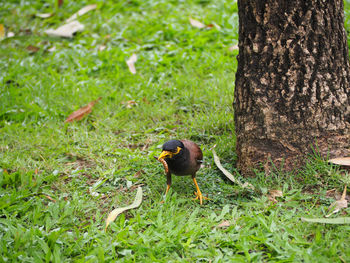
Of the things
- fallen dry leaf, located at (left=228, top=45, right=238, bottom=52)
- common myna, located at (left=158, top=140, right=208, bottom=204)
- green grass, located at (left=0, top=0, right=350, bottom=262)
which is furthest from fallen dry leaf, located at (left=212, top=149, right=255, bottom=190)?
fallen dry leaf, located at (left=228, top=45, right=238, bottom=52)

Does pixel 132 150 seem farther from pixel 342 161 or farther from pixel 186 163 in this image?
pixel 342 161

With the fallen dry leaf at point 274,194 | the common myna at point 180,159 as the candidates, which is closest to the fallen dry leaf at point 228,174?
the fallen dry leaf at point 274,194

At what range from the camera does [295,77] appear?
141 inches

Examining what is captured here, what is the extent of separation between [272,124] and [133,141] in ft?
5.99

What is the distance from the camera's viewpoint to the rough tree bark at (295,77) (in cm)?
349

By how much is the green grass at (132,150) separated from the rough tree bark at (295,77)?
26 cm

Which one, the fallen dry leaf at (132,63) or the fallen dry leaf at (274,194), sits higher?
the fallen dry leaf at (132,63)

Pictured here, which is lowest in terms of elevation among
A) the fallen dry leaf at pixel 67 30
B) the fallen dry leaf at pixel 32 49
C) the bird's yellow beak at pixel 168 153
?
the bird's yellow beak at pixel 168 153

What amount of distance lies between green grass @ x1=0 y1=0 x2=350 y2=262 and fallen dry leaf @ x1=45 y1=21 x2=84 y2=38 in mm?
101

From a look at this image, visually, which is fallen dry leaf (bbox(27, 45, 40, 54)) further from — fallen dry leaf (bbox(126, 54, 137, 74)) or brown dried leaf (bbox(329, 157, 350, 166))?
brown dried leaf (bbox(329, 157, 350, 166))

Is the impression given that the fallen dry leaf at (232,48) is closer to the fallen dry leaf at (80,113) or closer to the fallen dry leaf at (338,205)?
the fallen dry leaf at (80,113)

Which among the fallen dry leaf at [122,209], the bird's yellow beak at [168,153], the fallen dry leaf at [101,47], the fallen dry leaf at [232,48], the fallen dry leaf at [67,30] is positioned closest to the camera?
the fallen dry leaf at [122,209]

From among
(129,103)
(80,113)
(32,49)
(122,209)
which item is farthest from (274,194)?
(32,49)

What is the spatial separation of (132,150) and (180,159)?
1.18 metres
